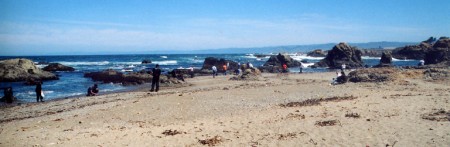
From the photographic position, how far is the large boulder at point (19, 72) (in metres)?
40.2

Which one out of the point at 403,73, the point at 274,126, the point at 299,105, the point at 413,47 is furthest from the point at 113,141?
the point at 413,47

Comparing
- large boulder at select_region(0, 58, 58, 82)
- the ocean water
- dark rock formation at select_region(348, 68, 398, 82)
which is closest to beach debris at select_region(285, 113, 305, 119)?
dark rock formation at select_region(348, 68, 398, 82)

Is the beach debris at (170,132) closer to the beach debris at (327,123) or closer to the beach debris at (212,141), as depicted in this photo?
the beach debris at (212,141)

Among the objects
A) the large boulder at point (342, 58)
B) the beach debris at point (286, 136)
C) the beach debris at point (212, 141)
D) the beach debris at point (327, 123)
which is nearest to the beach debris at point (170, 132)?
the beach debris at point (212, 141)

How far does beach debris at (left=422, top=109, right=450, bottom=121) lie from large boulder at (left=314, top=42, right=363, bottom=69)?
166ft

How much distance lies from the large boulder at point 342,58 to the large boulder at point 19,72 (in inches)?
1661

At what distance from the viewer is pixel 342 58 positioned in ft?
214

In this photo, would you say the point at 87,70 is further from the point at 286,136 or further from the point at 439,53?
the point at 286,136

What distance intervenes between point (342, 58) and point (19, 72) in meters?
48.5

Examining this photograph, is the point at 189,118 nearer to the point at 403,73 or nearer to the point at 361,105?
the point at 361,105

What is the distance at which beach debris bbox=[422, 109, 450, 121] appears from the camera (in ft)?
38.5

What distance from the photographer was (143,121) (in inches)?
553

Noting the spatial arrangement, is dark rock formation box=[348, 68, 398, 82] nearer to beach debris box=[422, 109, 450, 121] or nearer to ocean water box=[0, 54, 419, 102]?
beach debris box=[422, 109, 450, 121]

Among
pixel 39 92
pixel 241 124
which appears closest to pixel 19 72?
pixel 39 92
